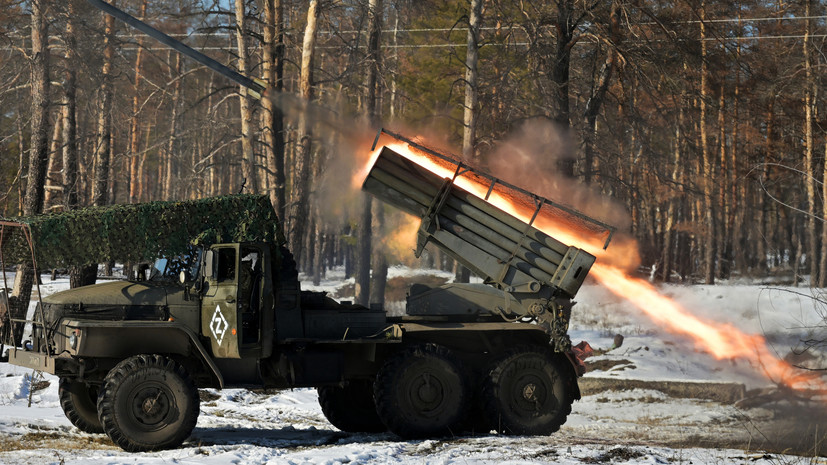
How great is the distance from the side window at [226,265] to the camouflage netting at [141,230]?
0.33 meters

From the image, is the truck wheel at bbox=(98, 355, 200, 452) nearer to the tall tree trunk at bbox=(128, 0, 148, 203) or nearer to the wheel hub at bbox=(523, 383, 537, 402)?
the wheel hub at bbox=(523, 383, 537, 402)

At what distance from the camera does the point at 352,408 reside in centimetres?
1425

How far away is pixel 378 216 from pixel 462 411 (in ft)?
76.0

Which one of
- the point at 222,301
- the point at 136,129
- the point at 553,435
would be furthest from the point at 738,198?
the point at 222,301

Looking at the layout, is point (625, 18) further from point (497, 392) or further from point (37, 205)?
point (37, 205)

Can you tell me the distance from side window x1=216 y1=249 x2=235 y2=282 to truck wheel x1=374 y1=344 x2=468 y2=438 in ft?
8.09

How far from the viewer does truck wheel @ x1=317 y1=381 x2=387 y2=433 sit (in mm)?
14195

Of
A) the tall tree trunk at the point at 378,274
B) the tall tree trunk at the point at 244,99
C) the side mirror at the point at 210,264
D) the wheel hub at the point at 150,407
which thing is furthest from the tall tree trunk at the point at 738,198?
the wheel hub at the point at 150,407

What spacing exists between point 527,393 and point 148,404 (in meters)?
5.24

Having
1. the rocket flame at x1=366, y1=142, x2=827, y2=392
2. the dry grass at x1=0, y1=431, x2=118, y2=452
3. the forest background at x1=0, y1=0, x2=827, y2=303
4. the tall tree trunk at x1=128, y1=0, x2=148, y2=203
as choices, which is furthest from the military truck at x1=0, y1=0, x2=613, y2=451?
the tall tree trunk at x1=128, y1=0, x2=148, y2=203

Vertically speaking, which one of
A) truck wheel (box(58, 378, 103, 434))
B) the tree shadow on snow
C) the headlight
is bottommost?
the tree shadow on snow

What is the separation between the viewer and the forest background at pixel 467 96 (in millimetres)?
20812

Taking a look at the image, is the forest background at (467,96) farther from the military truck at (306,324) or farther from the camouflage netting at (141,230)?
the military truck at (306,324)

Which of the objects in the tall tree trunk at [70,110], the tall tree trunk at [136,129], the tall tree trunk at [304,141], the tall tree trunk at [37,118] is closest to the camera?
the tall tree trunk at [37,118]
